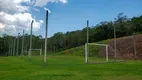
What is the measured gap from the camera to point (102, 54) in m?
71.4

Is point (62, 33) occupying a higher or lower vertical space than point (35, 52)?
higher

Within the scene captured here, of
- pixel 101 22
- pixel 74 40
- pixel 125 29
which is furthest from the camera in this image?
pixel 74 40

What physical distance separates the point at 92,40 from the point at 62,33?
1770 inches

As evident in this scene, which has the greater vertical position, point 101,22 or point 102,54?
point 101,22

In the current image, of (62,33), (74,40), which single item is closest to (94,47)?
(74,40)

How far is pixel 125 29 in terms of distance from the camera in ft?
331

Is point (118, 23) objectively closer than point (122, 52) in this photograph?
No

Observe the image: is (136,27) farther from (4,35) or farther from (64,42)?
(4,35)

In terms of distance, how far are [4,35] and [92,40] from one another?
6020 cm

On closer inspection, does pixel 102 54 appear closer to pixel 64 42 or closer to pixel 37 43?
pixel 64 42

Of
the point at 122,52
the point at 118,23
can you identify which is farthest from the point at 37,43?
the point at 122,52

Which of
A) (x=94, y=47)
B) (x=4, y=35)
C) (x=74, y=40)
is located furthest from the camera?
(x=4, y=35)

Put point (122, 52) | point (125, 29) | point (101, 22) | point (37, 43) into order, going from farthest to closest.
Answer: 1. point (37, 43)
2. point (101, 22)
3. point (125, 29)
4. point (122, 52)

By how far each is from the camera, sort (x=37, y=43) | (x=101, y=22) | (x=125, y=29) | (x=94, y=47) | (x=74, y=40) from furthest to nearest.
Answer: (x=37, y=43) < (x=74, y=40) < (x=101, y=22) < (x=125, y=29) < (x=94, y=47)
